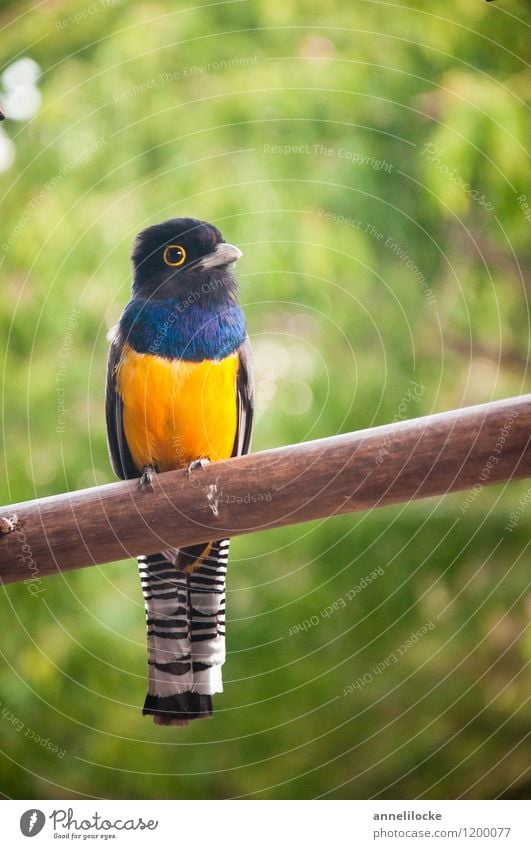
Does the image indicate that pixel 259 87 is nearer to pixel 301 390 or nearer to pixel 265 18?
pixel 265 18

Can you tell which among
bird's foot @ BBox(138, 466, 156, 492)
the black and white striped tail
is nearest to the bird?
the black and white striped tail

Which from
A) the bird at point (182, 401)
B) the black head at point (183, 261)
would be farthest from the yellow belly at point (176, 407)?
the black head at point (183, 261)

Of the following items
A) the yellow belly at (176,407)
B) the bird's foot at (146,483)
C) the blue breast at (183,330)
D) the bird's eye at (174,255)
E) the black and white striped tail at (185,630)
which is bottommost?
the black and white striped tail at (185,630)

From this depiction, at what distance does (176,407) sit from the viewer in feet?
6.55

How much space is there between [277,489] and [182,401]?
44cm

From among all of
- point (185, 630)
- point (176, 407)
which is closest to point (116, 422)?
point (176, 407)

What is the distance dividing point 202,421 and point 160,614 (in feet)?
1.47

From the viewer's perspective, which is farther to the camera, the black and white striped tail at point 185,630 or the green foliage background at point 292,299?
the green foliage background at point 292,299

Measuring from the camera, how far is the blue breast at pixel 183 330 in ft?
6.53

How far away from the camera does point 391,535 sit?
2301mm

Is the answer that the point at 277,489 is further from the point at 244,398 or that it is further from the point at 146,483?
the point at 244,398

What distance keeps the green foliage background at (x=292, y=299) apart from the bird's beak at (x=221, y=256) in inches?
10.9

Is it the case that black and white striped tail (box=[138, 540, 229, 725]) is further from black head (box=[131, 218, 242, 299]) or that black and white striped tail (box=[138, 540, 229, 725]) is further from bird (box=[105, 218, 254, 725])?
black head (box=[131, 218, 242, 299])

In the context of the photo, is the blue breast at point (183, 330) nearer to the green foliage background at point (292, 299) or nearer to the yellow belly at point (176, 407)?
the yellow belly at point (176, 407)
